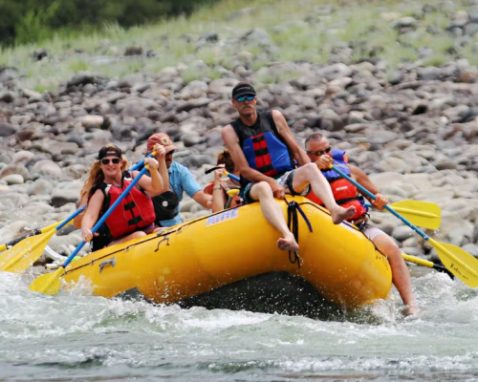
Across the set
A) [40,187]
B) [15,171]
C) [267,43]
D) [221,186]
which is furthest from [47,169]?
[267,43]

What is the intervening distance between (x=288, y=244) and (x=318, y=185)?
49 centimetres

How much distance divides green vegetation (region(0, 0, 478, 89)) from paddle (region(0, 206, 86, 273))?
28.9 feet

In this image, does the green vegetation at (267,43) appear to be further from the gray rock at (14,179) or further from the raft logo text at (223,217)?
the raft logo text at (223,217)

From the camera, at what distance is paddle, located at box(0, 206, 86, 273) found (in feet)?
25.7

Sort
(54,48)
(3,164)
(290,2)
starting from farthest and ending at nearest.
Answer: (290,2) < (54,48) < (3,164)

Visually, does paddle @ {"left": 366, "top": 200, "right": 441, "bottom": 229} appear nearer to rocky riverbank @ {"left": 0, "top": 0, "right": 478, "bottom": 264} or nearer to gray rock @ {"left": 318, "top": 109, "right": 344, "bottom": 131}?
rocky riverbank @ {"left": 0, "top": 0, "right": 478, "bottom": 264}

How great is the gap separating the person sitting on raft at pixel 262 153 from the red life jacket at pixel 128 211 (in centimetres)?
87

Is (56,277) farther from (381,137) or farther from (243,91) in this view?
(381,137)

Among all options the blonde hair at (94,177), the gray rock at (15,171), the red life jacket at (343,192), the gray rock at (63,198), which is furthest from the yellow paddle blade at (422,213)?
the gray rock at (15,171)

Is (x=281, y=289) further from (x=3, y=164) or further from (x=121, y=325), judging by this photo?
(x=3, y=164)

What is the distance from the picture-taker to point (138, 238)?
266 inches

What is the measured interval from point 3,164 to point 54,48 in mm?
8840

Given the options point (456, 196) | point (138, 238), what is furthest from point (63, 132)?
point (138, 238)

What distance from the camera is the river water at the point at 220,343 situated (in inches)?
189
